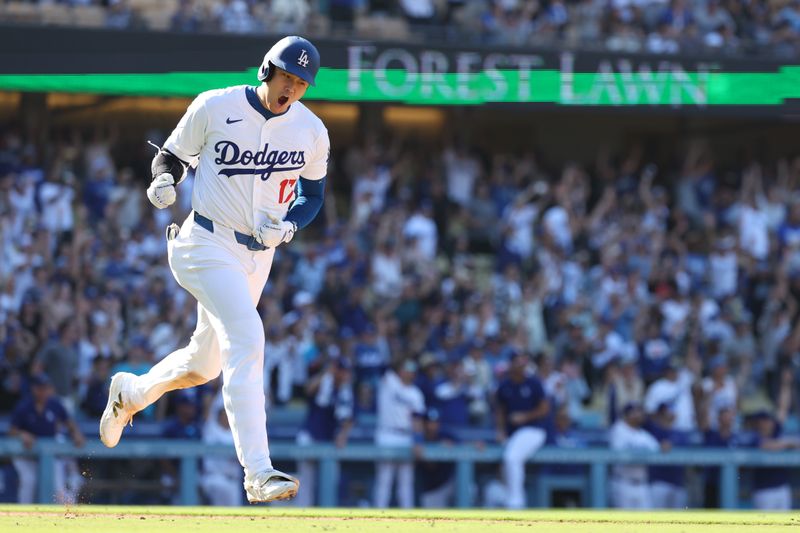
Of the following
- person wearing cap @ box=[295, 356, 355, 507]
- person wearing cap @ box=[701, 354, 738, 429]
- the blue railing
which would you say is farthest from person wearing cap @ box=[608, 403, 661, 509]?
person wearing cap @ box=[295, 356, 355, 507]

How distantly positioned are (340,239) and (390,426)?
3.17 m

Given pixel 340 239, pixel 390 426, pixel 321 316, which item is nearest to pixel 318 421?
pixel 390 426

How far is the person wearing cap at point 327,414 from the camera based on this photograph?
1288 centimetres

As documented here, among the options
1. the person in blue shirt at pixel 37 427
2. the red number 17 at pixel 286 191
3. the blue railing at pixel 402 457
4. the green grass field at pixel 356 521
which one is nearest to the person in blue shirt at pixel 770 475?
the blue railing at pixel 402 457

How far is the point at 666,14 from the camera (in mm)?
17594

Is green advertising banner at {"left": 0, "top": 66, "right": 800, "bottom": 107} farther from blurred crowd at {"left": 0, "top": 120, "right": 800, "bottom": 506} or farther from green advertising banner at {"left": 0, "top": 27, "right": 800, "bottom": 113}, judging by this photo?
blurred crowd at {"left": 0, "top": 120, "right": 800, "bottom": 506}

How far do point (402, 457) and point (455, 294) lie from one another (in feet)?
9.48

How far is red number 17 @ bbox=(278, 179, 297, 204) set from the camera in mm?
7109

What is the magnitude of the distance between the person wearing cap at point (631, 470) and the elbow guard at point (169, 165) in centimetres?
726

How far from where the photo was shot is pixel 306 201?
7219mm

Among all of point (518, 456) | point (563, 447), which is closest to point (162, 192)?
point (518, 456)

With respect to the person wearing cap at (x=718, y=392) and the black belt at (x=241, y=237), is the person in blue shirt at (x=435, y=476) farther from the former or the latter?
the black belt at (x=241, y=237)

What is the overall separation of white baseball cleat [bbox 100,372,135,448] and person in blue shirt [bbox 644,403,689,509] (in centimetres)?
700

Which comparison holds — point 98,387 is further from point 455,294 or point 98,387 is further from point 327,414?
point 455,294
